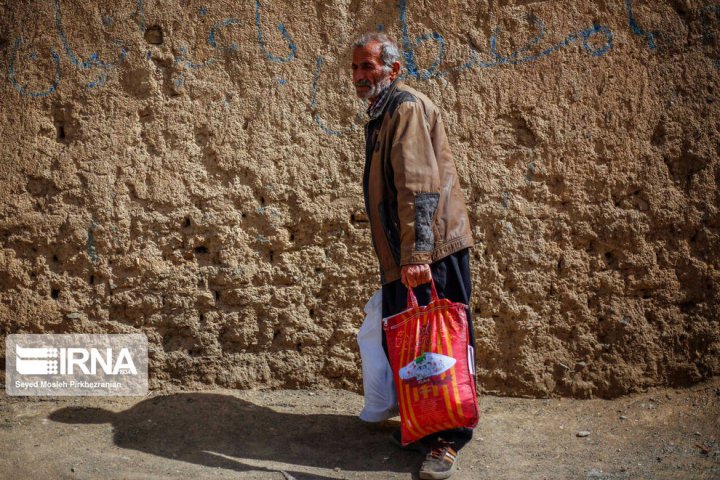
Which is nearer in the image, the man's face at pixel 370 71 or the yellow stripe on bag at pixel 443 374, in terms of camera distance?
the yellow stripe on bag at pixel 443 374

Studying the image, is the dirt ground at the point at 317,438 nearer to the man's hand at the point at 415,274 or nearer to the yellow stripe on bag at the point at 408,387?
the yellow stripe on bag at the point at 408,387

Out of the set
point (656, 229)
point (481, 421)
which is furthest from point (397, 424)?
point (656, 229)

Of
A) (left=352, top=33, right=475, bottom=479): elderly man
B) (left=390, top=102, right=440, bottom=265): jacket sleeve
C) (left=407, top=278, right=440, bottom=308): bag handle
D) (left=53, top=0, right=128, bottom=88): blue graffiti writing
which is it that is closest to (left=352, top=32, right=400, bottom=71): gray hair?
(left=352, top=33, right=475, bottom=479): elderly man

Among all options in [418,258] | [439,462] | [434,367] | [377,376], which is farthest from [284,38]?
[439,462]

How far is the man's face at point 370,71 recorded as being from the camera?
3062 mm

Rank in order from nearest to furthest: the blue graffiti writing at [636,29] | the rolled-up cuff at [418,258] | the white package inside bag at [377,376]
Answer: the rolled-up cuff at [418,258] → the white package inside bag at [377,376] → the blue graffiti writing at [636,29]

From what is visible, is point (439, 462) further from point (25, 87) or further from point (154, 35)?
point (25, 87)

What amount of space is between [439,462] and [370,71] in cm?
155

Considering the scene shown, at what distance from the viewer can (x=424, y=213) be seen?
9.53ft

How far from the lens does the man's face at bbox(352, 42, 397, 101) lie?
306 cm

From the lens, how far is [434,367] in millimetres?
2926

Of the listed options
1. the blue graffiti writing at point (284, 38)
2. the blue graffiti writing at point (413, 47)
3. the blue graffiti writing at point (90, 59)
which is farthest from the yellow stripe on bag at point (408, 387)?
the blue graffiti writing at point (90, 59)

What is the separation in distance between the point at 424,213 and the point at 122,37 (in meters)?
1.84

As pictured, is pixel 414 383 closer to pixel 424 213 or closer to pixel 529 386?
pixel 424 213
